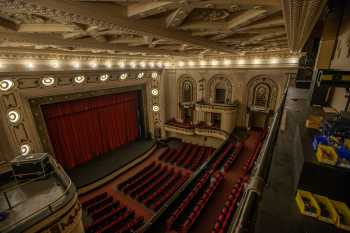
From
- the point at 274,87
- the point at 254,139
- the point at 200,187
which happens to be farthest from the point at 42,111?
the point at 274,87

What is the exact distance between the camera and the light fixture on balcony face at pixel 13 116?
655 cm

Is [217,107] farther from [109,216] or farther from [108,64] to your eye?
[109,216]

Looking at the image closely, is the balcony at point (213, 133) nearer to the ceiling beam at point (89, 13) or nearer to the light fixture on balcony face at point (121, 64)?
the light fixture on balcony face at point (121, 64)

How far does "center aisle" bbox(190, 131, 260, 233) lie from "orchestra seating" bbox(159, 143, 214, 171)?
2.77 m

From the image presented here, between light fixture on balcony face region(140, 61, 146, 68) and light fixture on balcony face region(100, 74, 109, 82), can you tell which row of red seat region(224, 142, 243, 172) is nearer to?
light fixture on balcony face region(140, 61, 146, 68)

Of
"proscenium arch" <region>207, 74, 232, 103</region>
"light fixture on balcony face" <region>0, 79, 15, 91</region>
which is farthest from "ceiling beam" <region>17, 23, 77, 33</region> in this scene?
"proscenium arch" <region>207, 74, 232, 103</region>

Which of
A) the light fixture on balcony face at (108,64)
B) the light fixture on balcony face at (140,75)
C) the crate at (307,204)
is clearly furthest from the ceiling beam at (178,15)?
the light fixture on balcony face at (140,75)

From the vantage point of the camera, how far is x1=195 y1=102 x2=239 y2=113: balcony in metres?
11.9

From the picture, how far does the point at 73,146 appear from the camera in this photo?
9.98 metres

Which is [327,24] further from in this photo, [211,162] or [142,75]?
[142,75]

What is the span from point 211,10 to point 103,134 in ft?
36.5

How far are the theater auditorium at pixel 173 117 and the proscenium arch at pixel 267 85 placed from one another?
0.08 m

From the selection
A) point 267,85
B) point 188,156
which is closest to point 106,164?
point 188,156

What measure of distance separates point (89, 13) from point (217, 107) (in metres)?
11.2
